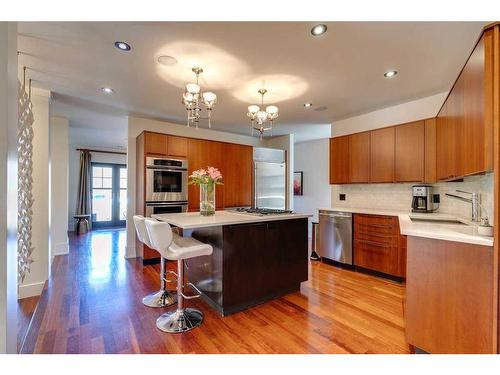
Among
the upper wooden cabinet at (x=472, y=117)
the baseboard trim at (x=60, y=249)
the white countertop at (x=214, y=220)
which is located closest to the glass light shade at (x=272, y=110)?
the white countertop at (x=214, y=220)

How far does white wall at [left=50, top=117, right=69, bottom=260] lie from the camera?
4.41 metres

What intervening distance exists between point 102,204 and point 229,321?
7.20m

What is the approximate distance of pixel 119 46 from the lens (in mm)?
2121

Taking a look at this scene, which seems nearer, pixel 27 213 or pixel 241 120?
pixel 27 213

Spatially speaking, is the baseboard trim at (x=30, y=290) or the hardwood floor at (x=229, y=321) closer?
the hardwood floor at (x=229, y=321)

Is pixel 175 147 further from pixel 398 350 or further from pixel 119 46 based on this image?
pixel 398 350

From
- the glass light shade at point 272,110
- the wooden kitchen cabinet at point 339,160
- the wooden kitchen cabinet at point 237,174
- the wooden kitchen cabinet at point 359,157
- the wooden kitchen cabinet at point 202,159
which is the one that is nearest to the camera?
the glass light shade at point 272,110

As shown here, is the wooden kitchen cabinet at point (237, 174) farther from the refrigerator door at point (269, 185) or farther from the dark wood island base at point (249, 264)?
the dark wood island base at point (249, 264)

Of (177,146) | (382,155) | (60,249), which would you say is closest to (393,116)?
(382,155)

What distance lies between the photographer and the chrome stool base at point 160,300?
253cm

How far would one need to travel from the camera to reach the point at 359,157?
395 centimetres

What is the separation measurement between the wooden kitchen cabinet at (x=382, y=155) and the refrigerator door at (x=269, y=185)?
221 cm

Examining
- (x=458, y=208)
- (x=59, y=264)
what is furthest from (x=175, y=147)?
(x=458, y=208)

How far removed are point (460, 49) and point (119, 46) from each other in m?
3.05
